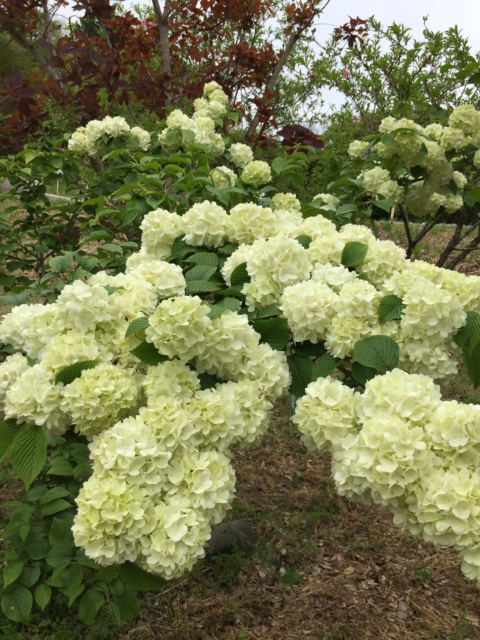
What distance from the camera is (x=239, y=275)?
61.0 inches

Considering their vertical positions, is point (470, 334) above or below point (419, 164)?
below

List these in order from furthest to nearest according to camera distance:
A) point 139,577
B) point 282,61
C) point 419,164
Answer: point 282,61 < point 419,164 < point 139,577

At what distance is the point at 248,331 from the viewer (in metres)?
1.26

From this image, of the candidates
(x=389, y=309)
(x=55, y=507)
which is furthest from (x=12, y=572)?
(x=389, y=309)

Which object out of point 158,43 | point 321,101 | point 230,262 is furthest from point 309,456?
point 321,101

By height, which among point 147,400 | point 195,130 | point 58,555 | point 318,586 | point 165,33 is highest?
point 165,33

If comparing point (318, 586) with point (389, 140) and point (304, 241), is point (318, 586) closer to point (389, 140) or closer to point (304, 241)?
point (304, 241)

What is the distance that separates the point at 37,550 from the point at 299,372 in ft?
3.34

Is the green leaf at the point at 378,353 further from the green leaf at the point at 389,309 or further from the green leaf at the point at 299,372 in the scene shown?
the green leaf at the point at 299,372

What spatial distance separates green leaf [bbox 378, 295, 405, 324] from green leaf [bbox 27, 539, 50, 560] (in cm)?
126

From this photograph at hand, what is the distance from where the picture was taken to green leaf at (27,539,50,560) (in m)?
1.63

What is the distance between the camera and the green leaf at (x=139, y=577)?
114 centimetres

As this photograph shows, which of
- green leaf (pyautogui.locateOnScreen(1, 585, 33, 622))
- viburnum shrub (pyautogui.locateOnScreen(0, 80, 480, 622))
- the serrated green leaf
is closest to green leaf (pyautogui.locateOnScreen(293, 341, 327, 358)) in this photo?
viburnum shrub (pyautogui.locateOnScreen(0, 80, 480, 622))

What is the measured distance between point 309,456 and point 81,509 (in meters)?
2.53
